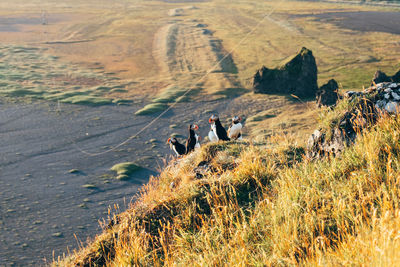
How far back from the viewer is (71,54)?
4753 cm

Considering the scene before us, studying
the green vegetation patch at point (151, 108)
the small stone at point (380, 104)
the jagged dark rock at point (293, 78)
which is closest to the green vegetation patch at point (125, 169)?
the green vegetation patch at point (151, 108)

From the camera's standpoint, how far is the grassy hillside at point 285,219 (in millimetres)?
3725

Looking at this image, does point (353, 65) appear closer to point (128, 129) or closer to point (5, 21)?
point (128, 129)

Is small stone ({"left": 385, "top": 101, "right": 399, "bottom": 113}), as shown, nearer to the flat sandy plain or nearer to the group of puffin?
the flat sandy plain

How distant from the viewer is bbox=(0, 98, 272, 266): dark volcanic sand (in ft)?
51.2

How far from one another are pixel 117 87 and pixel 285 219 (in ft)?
110

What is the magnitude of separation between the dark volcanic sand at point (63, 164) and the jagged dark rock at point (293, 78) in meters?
2.85

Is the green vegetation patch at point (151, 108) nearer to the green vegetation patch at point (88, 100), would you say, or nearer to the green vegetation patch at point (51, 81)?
the green vegetation patch at point (51, 81)

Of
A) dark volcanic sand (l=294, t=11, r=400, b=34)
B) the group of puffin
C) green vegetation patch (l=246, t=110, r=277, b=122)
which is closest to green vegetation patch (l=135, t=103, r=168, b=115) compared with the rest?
green vegetation patch (l=246, t=110, r=277, b=122)

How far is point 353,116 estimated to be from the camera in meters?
6.77

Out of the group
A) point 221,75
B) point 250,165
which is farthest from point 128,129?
point 250,165

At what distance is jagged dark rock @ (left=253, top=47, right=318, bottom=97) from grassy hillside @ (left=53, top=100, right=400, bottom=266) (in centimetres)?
2572

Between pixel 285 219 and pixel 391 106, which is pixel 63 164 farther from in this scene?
pixel 285 219

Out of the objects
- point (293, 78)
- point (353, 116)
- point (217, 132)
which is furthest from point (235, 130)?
point (293, 78)
